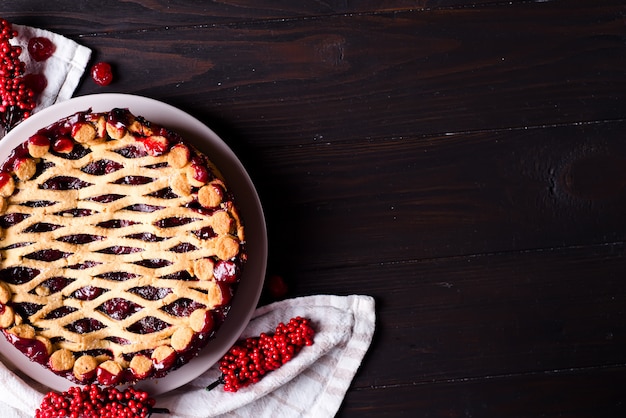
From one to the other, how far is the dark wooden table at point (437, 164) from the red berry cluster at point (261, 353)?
0.36 feet

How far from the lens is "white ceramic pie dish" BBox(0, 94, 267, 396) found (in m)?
1.61

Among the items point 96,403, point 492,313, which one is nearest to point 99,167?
point 96,403

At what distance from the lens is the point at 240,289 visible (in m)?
1.69

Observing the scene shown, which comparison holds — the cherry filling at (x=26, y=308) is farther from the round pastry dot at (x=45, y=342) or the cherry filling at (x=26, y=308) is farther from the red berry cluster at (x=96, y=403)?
the red berry cluster at (x=96, y=403)

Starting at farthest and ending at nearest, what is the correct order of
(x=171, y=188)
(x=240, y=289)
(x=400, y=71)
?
(x=400, y=71) < (x=240, y=289) < (x=171, y=188)

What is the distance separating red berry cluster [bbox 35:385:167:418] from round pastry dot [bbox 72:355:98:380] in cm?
4

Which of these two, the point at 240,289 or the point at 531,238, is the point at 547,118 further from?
the point at 240,289

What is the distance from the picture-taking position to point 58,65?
172 cm

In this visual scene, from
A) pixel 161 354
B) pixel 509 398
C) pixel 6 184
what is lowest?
pixel 509 398

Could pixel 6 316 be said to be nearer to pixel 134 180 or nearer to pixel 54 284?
pixel 54 284

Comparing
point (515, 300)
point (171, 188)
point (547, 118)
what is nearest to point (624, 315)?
point (515, 300)

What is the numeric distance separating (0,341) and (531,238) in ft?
4.13

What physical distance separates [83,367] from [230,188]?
487mm

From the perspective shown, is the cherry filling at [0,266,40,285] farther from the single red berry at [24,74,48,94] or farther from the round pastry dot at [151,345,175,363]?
the single red berry at [24,74,48,94]
